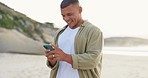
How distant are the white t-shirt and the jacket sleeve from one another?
0.05m

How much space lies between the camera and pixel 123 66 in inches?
348

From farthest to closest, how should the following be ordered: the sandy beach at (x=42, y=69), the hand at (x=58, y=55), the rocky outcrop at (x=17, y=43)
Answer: the rocky outcrop at (x=17, y=43), the sandy beach at (x=42, y=69), the hand at (x=58, y=55)

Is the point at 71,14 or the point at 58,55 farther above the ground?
the point at 71,14

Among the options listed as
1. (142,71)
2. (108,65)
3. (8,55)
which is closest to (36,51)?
(8,55)

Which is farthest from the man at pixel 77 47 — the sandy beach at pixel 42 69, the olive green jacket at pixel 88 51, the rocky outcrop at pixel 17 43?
the rocky outcrop at pixel 17 43

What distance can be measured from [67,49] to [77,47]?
0.21ft

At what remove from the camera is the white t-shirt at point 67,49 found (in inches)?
77.4

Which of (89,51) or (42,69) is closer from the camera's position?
(89,51)

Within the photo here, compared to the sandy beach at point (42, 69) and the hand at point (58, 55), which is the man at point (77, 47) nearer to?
the hand at point (58, 55)

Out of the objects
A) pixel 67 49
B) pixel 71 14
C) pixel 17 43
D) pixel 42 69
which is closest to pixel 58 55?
pixel 67 49

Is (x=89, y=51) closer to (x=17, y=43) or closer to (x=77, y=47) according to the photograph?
(x=77, y=47)

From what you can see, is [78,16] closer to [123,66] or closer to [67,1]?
[67,1]

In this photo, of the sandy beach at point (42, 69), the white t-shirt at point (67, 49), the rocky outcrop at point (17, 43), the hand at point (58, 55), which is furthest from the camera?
the rocky outcrop at point (17, 43)

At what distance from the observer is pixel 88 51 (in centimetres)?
194
